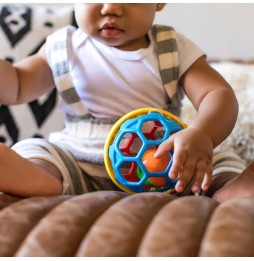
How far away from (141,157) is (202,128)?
0.30ft

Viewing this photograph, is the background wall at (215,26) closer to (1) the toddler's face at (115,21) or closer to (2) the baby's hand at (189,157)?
(1) the toddler's face at (115,21)

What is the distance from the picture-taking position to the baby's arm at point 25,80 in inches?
37.4

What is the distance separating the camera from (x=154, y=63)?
94 cm

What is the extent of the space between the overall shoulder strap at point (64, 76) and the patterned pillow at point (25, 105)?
0.23 metres

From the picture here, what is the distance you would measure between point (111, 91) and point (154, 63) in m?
0.08

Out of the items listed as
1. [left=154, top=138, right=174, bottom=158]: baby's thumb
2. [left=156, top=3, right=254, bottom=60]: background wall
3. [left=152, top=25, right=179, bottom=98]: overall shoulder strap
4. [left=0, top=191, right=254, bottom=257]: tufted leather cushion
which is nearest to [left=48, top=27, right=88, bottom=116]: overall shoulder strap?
[left=152, top=25, right=179, bottom=98]: overall shoulder strap

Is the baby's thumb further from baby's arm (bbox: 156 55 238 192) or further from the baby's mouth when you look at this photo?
the baby's mouth

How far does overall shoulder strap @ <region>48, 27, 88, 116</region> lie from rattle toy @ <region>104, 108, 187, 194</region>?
147 millimetres

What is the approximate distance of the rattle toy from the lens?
0.76 metres

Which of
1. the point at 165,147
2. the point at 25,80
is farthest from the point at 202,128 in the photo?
the point at 25,80

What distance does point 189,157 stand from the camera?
698 millimetres

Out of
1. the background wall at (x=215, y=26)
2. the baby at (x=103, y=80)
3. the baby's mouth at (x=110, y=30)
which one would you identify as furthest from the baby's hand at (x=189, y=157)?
the background wall at (x=215, y=26)

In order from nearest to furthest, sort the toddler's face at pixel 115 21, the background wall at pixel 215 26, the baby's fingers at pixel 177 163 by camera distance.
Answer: the baby's fingers at pixel 177 163
the toddler's face at pixel 115 21
the background wall at pixel 215 26

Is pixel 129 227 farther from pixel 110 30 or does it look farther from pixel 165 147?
pixel 110 30
